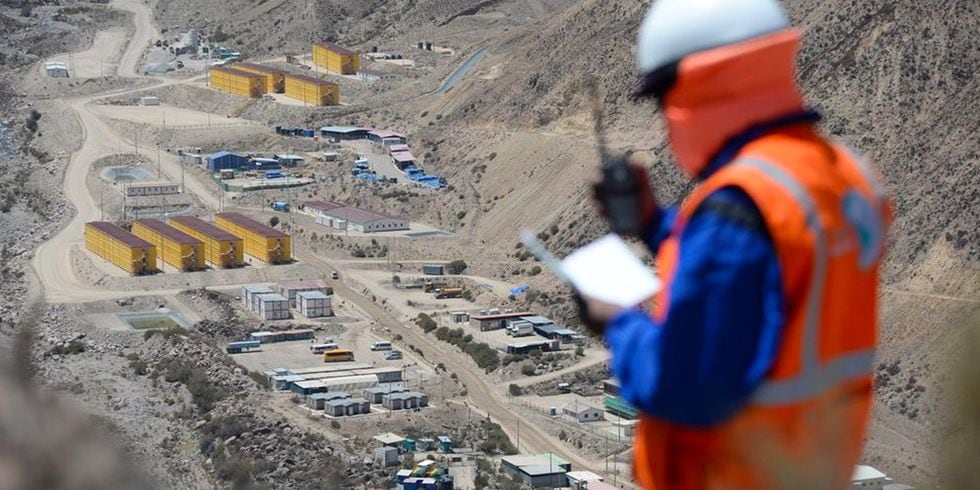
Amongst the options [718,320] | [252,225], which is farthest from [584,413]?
[718,320]

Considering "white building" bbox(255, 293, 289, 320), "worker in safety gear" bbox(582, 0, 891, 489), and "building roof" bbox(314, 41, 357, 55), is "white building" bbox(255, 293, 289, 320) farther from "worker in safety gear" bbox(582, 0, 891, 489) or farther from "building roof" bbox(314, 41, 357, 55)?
"worker in safety gear" bbox(582, 0, 891, 489)

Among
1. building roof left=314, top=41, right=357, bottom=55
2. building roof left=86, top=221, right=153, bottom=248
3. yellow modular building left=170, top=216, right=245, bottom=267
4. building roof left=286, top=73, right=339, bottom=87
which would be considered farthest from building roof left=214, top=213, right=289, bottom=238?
building roof left=314, top=41, right=357, bottom=55

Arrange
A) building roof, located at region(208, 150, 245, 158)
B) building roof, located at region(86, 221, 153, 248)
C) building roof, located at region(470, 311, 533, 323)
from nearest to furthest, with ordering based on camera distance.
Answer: building roof, located at region(470, 311, 533, 323) < building roof, located at region(86, 221, 153, 248) < building roof, located at region(208, 150, 245, 158)

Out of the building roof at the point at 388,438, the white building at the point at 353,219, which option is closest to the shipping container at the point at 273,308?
the white building at the point at 353,219

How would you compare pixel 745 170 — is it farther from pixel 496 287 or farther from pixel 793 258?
pixel 496 287

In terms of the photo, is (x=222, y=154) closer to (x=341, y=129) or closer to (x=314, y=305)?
(x=341, y=129)

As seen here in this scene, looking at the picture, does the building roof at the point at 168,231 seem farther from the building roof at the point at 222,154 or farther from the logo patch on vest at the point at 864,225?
the logo patch on vest at the point at 864,225
